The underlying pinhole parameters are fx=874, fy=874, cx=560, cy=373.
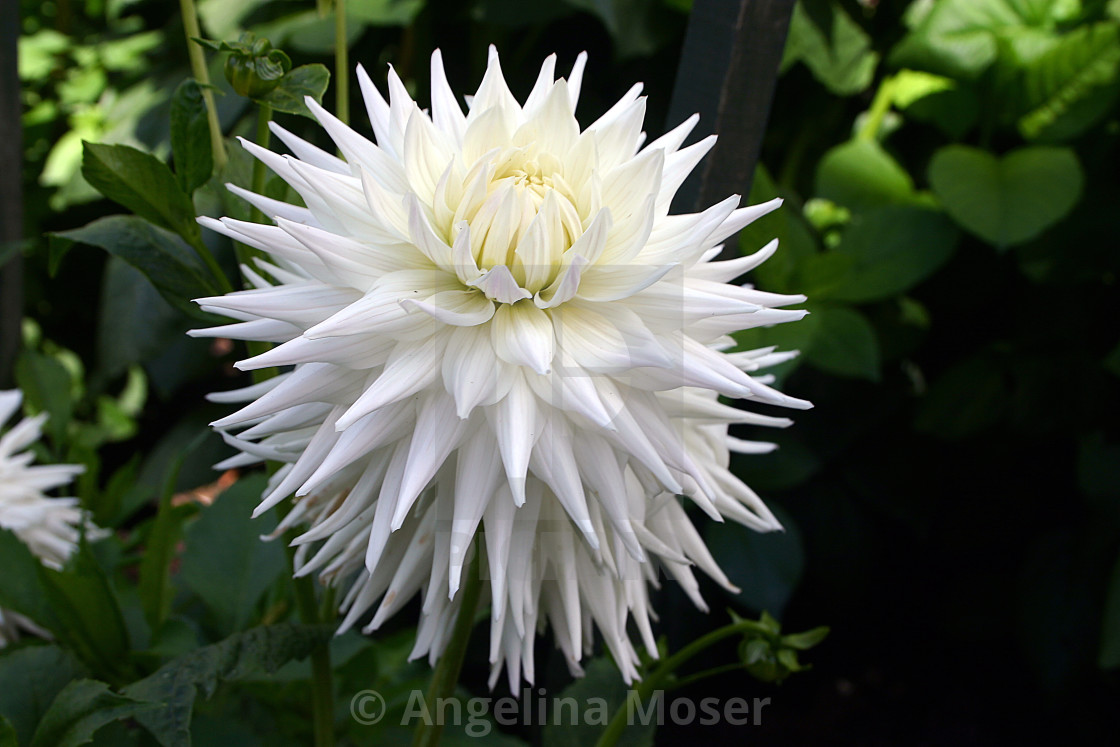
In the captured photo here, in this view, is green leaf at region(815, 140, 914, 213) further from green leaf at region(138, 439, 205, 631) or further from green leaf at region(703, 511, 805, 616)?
green leaf at region(138, 439, 205, 631)

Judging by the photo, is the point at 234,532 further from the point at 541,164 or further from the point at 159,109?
the point at 159,109

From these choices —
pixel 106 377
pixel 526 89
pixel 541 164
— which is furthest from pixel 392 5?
pixel 541 164

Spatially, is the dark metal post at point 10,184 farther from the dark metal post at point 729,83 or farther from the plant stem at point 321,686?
the dark metal post at point 729,83

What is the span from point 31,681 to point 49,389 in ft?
1.59

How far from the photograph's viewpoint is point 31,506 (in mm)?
763

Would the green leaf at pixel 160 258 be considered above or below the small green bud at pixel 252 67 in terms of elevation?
below

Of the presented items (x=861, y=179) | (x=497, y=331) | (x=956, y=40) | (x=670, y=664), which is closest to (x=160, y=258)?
(x=497, y=331)

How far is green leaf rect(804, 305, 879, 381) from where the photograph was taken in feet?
2.91

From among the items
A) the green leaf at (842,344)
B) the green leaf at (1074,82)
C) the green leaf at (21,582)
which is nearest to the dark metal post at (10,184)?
the green leaf at (21,582)

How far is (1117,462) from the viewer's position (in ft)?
3.41

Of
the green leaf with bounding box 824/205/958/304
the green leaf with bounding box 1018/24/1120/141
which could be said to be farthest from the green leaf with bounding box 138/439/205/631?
the green leaf with bounding box 1018/24/1120/141

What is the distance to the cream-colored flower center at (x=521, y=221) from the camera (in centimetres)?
39

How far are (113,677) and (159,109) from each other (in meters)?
0.87

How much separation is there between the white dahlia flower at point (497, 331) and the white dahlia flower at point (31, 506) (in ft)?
1.49
